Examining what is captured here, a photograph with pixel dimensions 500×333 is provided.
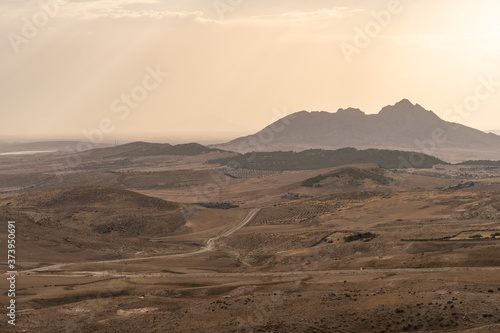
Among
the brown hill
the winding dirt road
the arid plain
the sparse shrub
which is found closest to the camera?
the arid plain

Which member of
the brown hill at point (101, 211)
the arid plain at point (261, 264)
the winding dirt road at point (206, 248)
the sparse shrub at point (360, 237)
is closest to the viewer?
the arid plain at point (261, 264)

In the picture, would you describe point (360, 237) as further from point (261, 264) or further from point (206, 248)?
point (206, 248)

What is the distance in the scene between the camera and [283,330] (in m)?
31.8

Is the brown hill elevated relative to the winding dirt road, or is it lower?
elevated

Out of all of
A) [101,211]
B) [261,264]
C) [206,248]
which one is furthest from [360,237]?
[101,211]

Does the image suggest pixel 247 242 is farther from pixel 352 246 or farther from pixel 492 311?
pixel 492 311

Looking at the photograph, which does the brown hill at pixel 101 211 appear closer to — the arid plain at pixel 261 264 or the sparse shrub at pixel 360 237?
the arid plain at pixel 261 264

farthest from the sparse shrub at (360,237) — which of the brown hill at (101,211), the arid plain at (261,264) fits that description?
the brown hill at (101,211)

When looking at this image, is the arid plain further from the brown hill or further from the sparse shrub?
the brown hill

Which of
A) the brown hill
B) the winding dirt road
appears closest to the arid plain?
the winding dirt road

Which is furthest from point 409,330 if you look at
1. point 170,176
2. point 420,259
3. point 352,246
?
point 170,176

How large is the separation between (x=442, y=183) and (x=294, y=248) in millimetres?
97137

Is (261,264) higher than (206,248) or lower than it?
lower

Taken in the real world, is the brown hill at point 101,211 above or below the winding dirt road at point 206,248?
above
